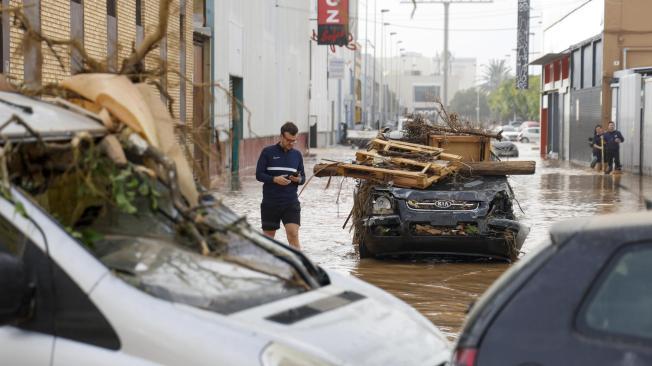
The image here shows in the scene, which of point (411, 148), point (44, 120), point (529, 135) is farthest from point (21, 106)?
point (529, 135)

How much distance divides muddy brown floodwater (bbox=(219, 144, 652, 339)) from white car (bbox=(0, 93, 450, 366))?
858mm

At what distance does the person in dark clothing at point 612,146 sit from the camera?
112 feet

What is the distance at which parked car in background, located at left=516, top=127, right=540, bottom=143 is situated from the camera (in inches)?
3386

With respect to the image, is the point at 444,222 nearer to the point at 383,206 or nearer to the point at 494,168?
the point at 383,206

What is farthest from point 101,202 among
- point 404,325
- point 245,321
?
point 404,325

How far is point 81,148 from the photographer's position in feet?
15.1

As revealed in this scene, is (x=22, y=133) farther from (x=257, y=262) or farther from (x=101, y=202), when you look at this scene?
(x=257, y=262)

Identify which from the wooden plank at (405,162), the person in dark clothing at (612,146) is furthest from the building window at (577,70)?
the wooden plank at (405,162)

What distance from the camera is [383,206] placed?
1305 centimetres

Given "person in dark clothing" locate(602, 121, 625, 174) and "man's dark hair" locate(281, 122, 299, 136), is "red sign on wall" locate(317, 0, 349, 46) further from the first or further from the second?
"man's dark hair" locate(281, 122, 299, 136)

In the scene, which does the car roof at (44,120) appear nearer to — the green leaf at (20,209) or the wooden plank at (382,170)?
the green leaf at (20,209)

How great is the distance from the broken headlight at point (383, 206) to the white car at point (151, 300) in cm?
797

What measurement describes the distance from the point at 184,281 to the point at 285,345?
1.98ft

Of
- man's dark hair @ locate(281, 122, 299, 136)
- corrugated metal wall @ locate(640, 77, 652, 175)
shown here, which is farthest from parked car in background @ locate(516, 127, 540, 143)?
man's dark hair @ locate(281, 122, 299, 136)
